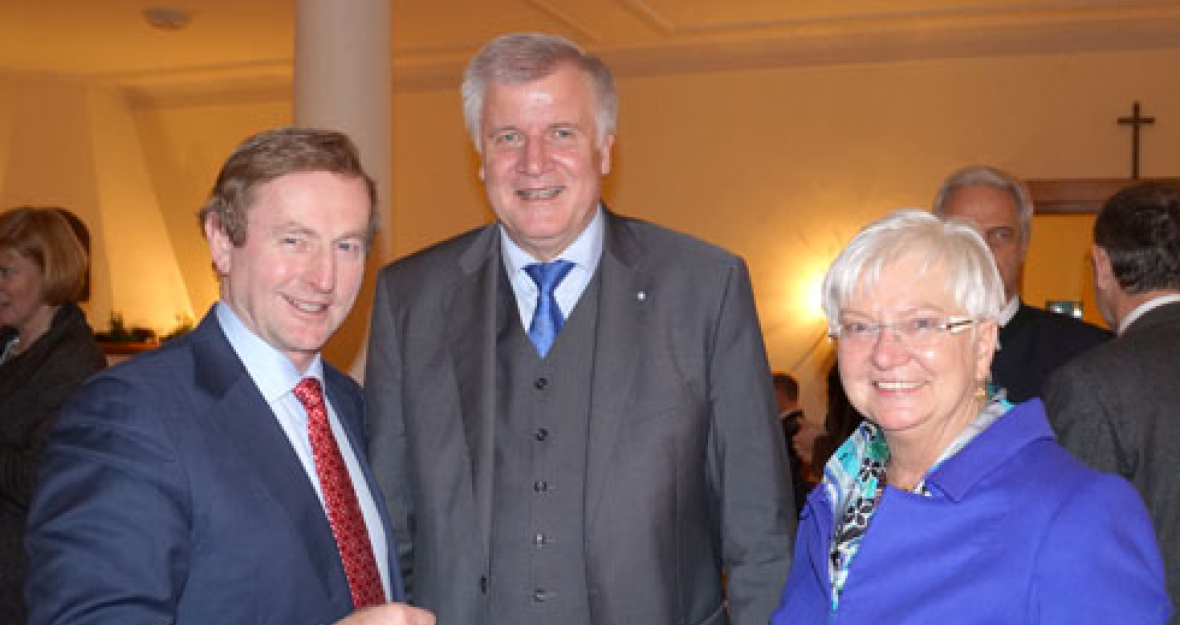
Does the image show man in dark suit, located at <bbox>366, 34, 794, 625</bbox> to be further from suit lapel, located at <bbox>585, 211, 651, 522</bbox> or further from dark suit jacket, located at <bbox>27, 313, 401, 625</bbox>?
dark suit jacket, located at <bbox>27, 313, 401, 625</bbox>

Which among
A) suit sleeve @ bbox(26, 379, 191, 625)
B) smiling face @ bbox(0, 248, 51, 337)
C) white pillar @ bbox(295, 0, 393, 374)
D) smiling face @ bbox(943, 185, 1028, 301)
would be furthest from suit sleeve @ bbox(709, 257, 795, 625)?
white pillar @ bbox(295, 0, 393, 374)

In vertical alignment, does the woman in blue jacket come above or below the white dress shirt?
below

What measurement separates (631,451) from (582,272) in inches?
17.0

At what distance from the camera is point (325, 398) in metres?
2.29

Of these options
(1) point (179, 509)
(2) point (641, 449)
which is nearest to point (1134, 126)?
(2) point (641, 449)

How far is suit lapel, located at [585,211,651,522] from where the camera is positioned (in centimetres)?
245

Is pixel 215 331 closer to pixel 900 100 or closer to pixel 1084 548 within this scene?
pixel 1084 548

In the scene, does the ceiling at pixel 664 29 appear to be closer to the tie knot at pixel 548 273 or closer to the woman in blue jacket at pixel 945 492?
the tie knot at pixel 548 273

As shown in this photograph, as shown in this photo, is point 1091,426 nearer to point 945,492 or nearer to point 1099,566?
point 945,492

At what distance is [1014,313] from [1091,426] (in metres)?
0.99

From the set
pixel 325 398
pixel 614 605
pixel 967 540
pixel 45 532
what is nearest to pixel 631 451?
pixel 614 605

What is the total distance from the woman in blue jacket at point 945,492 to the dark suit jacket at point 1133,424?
2.11 feet

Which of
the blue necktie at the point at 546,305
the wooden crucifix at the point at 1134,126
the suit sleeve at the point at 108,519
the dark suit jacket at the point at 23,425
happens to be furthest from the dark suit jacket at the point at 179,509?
the wooden crucifix at the point at 1134,126

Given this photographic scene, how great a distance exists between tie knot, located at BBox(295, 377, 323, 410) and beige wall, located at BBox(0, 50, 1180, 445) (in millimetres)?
7768
